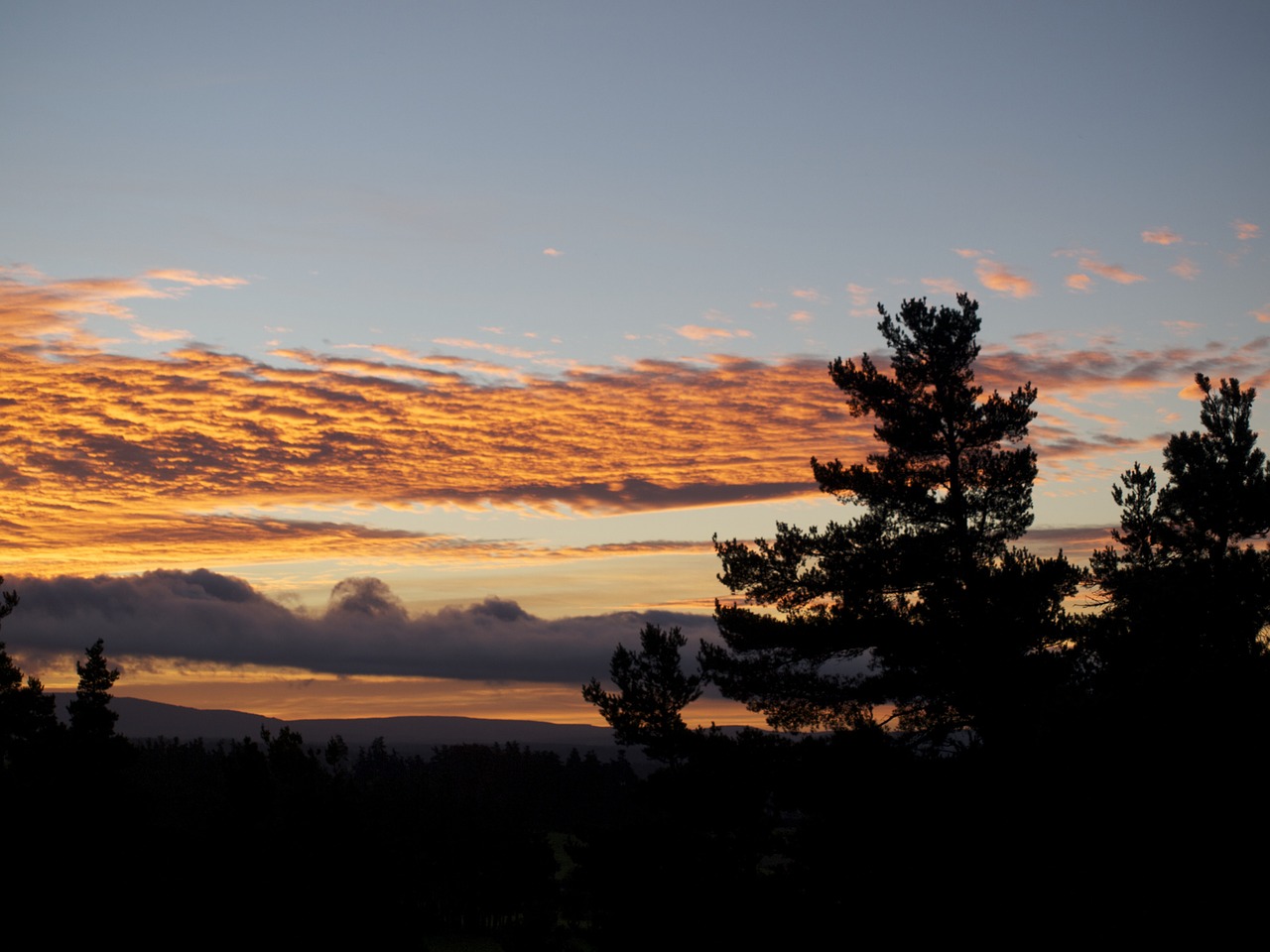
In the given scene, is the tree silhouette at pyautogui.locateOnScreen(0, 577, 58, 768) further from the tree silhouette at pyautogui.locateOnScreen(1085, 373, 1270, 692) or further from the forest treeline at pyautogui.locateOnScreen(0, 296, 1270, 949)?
the tree silhouette at pyautogui.locateOnScreen(1085, 373, 1270, 692)

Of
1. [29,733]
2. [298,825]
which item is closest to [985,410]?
[298,825]

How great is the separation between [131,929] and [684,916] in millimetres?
15849

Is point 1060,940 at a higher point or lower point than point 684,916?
higher

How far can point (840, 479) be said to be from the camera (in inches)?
1111

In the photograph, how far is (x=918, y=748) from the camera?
84.0ft

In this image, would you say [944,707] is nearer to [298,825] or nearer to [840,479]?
[840,479]

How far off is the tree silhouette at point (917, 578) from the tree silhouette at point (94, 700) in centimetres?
2752

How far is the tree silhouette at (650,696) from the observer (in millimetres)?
37281

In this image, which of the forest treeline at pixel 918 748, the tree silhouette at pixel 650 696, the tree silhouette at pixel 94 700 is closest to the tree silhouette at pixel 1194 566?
the forest treeline at pixel 918 748

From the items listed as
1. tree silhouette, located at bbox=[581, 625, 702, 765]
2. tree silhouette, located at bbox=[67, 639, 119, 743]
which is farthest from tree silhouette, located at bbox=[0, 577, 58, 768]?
tree silhouette, located at bbox=[581, 625, 702, 765]

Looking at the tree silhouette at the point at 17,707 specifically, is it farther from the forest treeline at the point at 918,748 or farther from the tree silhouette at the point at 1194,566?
the tree silhouette at the point at 1194,566

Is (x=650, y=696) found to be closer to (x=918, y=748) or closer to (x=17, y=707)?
(x=918, y=748)

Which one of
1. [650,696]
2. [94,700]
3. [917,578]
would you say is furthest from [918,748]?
[94,700]

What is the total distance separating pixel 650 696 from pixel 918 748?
559 inches
